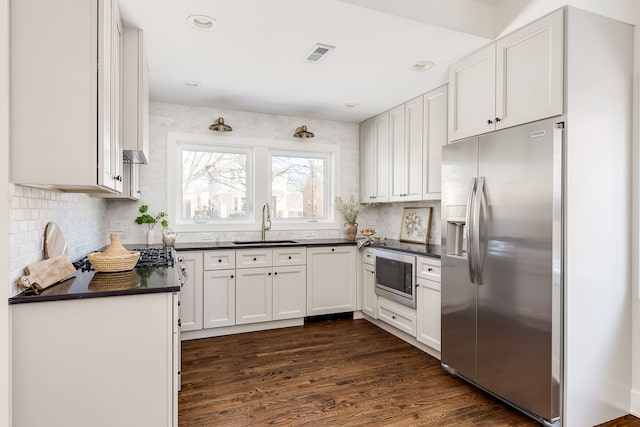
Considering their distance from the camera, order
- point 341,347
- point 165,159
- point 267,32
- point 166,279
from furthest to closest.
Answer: point 165,159
point 341,347
point 267,32
point 166,279

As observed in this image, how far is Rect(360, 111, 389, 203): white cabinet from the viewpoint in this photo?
4293 mm

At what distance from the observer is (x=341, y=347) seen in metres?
3.41

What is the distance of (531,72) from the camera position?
2.24 m

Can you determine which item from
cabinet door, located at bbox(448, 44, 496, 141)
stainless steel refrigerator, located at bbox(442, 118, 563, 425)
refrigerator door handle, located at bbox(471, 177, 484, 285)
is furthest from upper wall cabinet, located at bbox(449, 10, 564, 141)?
refrigerator door handle, located at bbox(471, 177, 484, 285)

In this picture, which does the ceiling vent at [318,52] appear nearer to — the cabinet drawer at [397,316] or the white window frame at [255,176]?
the white window frame at [255,176]

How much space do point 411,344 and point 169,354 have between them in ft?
7.91

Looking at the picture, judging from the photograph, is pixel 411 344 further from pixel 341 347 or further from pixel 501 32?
pixel 501 32

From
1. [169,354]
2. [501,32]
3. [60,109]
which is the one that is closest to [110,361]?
[169,354]

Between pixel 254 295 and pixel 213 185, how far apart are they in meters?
1.37

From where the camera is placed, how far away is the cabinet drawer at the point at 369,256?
13.2 ft

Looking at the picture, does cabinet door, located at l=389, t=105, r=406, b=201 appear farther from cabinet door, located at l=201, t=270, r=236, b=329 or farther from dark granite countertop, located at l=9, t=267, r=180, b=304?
dark granite countertop, located at l=9, t=267, r=180, b=304

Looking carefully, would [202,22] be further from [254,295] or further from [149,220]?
[254,295]

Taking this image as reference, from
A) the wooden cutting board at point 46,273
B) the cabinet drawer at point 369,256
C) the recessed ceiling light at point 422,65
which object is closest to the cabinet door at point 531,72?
the recessed ceiling light at point 422,65

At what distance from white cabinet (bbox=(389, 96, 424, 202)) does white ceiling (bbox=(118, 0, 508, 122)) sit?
0.21m
